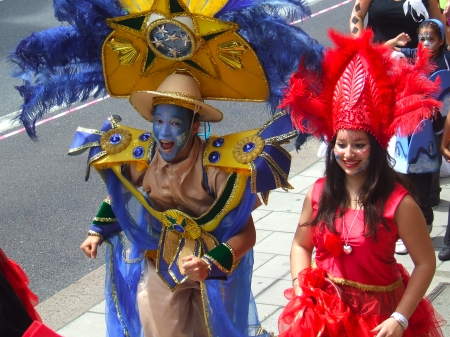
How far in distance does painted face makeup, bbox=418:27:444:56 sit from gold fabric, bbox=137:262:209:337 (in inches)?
117

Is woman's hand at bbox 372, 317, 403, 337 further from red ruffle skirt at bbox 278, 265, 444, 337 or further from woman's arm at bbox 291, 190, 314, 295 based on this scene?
woman's arm at bbox 291, 190, 314, 295

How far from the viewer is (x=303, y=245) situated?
186 inches

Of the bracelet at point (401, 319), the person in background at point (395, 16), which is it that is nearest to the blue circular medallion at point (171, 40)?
the bracelet at point (401, 319)

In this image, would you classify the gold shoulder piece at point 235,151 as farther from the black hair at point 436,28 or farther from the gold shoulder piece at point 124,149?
the black hair at point 436,28

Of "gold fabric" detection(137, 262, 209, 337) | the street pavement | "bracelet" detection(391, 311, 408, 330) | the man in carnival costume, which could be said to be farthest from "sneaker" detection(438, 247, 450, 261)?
"bracelet" detection(391, 311, 408, 330)

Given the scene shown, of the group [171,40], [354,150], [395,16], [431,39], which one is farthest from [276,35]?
[395,16]

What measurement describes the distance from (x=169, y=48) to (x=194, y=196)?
0.71 meters

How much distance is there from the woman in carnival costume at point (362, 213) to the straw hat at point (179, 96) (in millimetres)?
595

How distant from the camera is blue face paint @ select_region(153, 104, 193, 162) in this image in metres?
5.10

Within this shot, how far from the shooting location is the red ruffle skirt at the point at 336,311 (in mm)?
4457

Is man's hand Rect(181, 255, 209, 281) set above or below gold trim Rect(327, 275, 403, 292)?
below

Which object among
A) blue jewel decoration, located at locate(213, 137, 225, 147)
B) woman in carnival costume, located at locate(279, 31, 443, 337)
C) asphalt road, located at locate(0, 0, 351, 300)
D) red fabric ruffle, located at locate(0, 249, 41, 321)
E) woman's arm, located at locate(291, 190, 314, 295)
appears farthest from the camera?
asphalt road, located at locate(0, 0, 351, 300)

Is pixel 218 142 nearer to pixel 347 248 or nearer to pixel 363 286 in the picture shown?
pixel 347 248

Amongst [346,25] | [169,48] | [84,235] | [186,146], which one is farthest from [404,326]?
[346,25]
